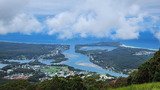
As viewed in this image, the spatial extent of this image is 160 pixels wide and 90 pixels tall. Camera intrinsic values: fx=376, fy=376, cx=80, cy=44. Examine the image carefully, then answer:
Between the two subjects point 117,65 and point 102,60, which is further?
point 102,60

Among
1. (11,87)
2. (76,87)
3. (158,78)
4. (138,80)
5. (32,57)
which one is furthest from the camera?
(32,57)

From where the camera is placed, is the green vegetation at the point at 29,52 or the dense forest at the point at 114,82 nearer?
the dense forest at the point at 114,82

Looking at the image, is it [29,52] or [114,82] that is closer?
[114,82]

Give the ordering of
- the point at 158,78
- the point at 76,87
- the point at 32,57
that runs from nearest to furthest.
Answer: the point at 158,78 → the point at 76,87 → the point at 32,57

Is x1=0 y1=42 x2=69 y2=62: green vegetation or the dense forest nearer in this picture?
the dense forest

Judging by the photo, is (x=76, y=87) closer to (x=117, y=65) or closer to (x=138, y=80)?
(x=138, y=80)

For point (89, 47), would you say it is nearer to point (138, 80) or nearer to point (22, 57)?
point (22, 57)

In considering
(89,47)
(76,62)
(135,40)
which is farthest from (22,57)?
(135,40)

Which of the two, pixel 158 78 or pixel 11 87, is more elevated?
→ pixel 158 78

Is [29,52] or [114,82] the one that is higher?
[114,82]

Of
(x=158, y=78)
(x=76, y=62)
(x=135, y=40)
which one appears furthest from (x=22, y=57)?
(x=158, y=78)
